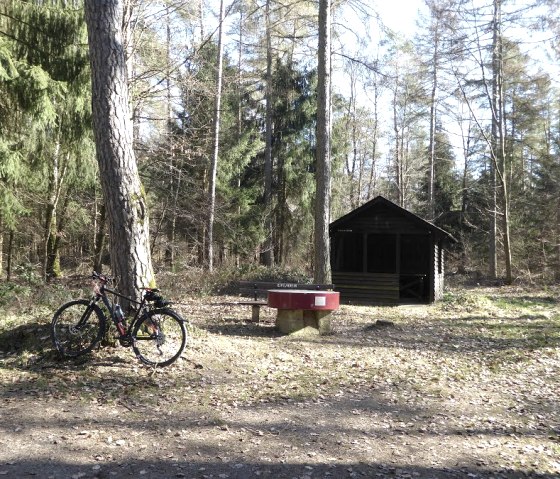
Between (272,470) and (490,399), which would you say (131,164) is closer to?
(272,470)

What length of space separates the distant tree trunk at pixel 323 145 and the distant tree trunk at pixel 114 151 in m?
7.31

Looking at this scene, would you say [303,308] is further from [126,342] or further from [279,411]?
[279,411]

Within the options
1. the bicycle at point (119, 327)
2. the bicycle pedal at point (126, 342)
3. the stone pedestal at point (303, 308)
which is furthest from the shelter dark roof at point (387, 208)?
the bicycle pedal at point (126, 342)

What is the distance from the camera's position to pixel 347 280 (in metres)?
16.2

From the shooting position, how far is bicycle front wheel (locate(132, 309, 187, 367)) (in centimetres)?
586

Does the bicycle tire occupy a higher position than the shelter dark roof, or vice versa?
the shelter dark roof

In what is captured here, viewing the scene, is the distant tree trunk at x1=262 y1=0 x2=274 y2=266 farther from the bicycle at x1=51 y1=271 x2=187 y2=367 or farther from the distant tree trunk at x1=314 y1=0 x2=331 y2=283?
the bicycle at x1=51 y1=271 x2=187 y2=367

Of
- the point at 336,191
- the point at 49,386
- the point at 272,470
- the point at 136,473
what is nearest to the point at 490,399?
the point at 272,470

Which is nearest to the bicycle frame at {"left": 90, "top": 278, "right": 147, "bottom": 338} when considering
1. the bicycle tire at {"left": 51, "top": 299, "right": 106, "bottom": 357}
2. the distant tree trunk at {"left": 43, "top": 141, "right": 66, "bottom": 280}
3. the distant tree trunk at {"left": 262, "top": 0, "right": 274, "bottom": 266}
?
the bicycle tire at {"left": 51, "top": 299, "right": 106, "bottom": 357}

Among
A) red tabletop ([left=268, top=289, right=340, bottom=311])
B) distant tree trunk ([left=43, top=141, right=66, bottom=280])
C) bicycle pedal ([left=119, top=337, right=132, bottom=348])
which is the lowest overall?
bicycle pedal ([left=119, top=337, right=132, bottom=348])

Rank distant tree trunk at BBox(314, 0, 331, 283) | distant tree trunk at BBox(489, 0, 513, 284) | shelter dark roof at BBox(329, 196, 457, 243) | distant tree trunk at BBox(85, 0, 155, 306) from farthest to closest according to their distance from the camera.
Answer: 1. distant tree trunk at BBox(489, 0, 513, 284)
2. shelter dark roof at BBox(329, 196, 457, 243)
3. distant tree trunk at BBox(314, 0, 331, 283)
4. distant tree trunk at BBox(85, 0, 155, 306)

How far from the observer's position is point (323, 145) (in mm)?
13047

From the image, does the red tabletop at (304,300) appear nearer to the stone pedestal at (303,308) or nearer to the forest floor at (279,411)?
the stone pedestal at (303,308)

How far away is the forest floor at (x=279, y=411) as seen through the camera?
12.4ft
